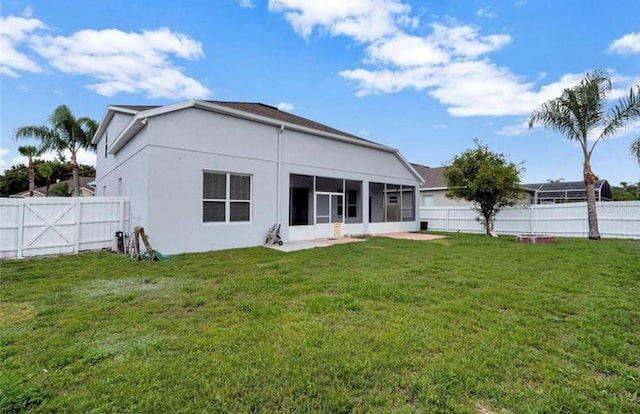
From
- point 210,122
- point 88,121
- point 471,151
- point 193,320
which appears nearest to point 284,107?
point 210,122

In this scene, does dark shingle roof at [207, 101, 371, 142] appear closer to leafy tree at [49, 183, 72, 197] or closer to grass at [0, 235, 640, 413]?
grass at [0, 235, 640, 413]

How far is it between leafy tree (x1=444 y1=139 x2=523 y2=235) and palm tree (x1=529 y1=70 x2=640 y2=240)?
9.02ft

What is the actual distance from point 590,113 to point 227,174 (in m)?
15.6

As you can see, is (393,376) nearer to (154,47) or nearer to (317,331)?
(317,331)

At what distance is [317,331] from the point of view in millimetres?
3641

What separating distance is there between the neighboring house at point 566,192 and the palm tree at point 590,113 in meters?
14.0

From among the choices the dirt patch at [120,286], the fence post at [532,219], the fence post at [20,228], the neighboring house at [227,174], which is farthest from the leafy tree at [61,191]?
the fence post at [532,219]

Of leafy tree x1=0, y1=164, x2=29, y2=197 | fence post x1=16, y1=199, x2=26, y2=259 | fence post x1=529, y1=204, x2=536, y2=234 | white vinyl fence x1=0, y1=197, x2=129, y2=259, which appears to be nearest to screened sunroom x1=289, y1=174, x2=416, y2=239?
fence post x1=529, y1=204, x2=536, y2=234

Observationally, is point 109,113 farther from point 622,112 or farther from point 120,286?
point 622,112

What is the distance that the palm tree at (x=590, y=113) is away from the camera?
13203 millimetres

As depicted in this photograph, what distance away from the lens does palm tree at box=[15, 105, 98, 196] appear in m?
21.1

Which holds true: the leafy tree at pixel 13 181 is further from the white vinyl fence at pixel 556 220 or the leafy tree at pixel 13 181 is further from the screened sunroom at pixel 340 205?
the white vinyl fence at pixel 556 220

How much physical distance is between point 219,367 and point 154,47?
48.7ft

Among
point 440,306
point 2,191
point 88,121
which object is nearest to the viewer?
point 440,306
